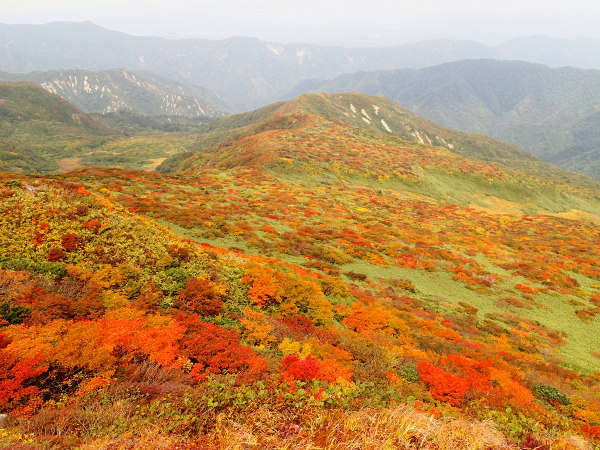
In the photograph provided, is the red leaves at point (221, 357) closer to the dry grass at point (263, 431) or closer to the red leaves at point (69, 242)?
the dry grass at point (263, 431)

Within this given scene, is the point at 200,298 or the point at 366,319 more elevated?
the point at 200,298

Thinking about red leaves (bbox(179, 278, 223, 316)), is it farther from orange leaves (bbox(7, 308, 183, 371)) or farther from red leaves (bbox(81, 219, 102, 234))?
red leaves (bbox(81, 219, 102, 234))

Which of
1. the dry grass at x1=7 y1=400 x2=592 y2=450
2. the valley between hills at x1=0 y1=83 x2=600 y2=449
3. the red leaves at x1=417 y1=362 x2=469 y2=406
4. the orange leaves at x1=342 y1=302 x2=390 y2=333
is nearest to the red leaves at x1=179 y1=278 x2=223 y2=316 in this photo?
the valley between hills at x1=0 y1=83 x2=600 y2=449

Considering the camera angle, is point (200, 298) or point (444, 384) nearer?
point (444, 384)

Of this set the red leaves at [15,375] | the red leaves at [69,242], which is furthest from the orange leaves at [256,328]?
the red leaves at [69,242]

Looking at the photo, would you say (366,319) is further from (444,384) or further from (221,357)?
(221,357)

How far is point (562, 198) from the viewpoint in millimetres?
105750

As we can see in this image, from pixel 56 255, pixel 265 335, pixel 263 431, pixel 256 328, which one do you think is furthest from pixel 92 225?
pixel 263 431

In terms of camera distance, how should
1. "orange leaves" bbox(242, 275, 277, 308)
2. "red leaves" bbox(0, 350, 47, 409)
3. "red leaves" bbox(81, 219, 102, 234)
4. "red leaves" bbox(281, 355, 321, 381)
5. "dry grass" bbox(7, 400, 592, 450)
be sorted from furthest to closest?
"orange leaves" bbox(242, 275, 277, 308) → "red leaves" bbox(81, 219, 102, 234) → "red leaves" bbox(281, 355, 321, 381) → "red leaves" bbox(0, 350, 47, 409) → "dry grass" bbox(7, 400, 592, 450)

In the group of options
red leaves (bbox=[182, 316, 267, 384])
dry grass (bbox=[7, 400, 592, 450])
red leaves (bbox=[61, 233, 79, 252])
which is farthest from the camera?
red leaves (bbox=[61, 233, 79, 252])

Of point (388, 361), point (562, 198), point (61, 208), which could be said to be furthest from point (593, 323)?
point (562, 198)

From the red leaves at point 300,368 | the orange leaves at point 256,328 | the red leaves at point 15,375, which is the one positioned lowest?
the orange leaves at point 256,328

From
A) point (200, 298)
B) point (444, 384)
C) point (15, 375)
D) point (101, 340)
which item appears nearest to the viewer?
point (15, 375)

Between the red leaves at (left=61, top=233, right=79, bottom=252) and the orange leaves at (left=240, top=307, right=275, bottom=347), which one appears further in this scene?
the red leaves at (left=61, top=233, right=79, bottom=252)
